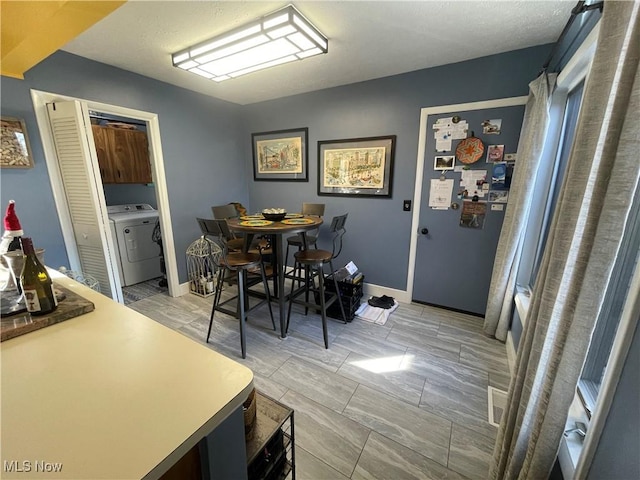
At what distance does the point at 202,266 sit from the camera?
11.0 feet

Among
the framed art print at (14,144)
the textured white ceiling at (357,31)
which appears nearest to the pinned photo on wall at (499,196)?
the textured white ceiling at (357,31)

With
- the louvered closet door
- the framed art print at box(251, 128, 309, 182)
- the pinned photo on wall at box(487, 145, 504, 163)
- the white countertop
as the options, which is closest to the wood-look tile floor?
the louvered closet door

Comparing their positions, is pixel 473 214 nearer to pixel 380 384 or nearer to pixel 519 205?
pixel 519 205

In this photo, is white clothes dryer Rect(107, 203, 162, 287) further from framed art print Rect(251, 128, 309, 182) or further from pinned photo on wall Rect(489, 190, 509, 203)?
pinned photo on wall Rect(489, 190, 509, 203)

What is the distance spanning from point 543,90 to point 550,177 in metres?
0.62

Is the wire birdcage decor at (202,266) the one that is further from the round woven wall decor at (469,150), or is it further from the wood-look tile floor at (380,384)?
the round woven wall decor at (469,150)

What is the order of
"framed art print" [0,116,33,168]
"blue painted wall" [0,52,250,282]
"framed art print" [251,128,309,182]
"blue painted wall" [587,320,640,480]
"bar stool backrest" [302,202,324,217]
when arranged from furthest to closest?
"framed art print" [251,128,309,182]
"bar stool backrest" [302,202,324,217]
"blue painted wall" [0,52,250,282]
"framed art print" [0,116,33,168]
"blue painted wall" [587,320,640,480]

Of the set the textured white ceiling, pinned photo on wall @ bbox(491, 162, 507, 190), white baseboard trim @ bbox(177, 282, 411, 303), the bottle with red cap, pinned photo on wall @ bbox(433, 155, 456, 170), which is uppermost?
the textured white ceiling

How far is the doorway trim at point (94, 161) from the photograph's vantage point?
7.22 ft

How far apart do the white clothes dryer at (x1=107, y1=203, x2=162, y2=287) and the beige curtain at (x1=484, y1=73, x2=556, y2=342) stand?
420 centimetres

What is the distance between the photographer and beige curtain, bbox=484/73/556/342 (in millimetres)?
1834

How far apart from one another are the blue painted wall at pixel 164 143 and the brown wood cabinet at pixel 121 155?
48.6 inches

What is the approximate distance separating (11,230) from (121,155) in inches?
143

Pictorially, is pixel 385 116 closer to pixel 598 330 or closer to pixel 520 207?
pixel 520 207
